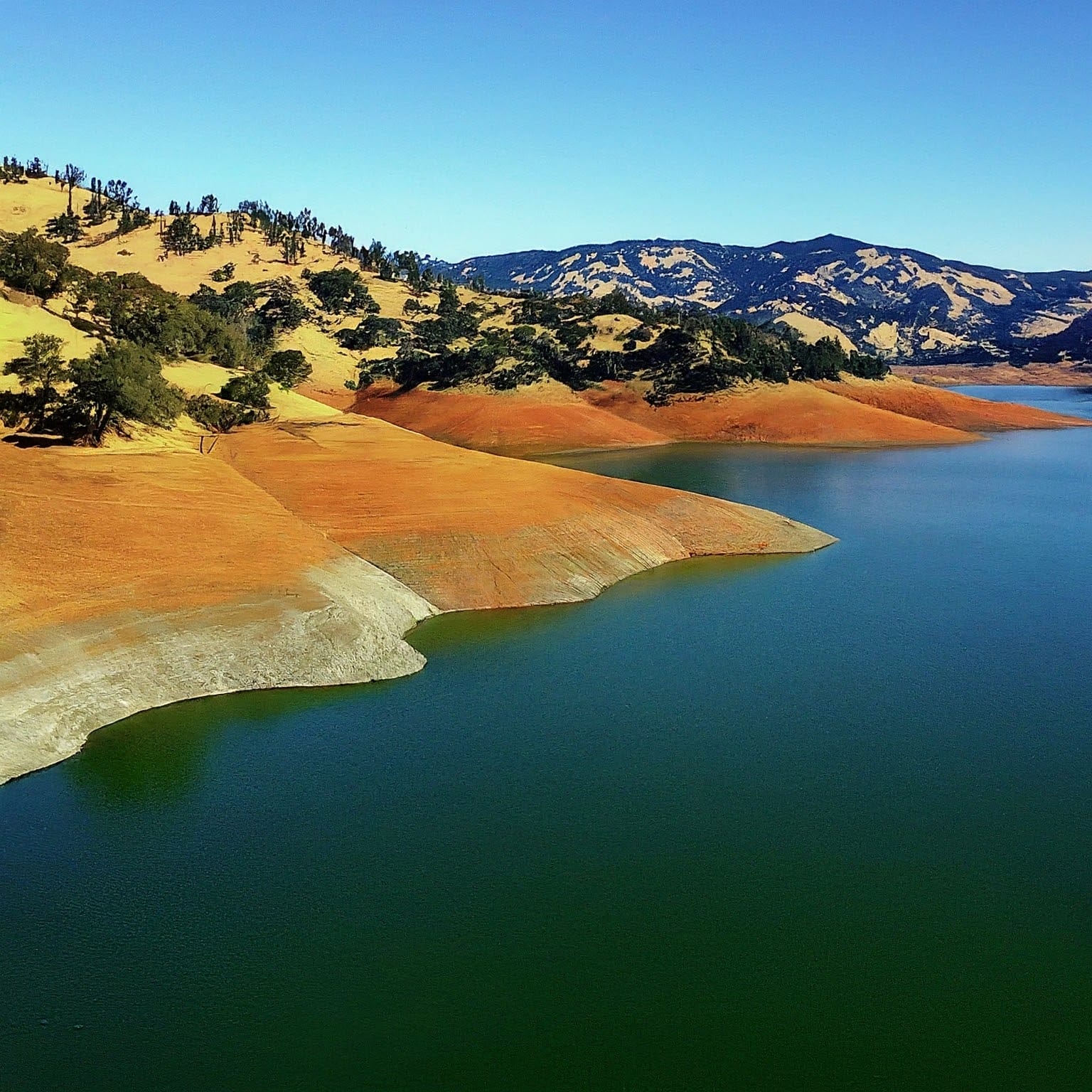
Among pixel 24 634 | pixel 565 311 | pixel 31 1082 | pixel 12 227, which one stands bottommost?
pixel 31 1082

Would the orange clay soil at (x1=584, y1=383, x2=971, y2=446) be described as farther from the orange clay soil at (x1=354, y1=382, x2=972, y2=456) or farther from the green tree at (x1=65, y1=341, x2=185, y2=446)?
the green tree at (x1=65, y1=341, x2=185, y2=446)

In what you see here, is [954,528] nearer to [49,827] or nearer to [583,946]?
[583,946]

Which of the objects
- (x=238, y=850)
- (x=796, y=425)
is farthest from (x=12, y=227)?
(x=238, y=850)

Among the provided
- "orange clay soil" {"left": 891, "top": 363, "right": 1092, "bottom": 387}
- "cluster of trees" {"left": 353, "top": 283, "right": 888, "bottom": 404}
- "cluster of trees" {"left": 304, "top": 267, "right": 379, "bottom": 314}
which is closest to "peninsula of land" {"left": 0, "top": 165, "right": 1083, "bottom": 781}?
"cluster of trees" {"left": 353, "top": 283, "right": 888, "bottom": 404}

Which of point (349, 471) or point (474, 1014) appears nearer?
point (474, 1014)

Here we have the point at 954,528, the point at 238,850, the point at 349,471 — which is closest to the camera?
the point at 238,850
